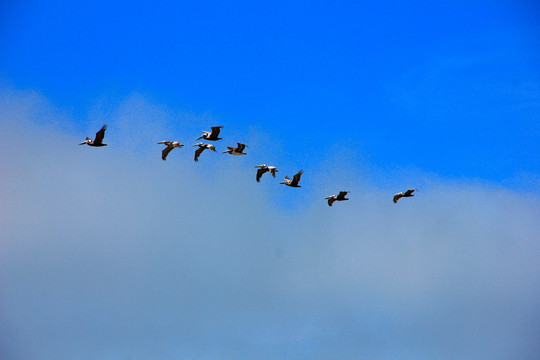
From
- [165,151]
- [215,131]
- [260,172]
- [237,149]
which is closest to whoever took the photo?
[237,149]

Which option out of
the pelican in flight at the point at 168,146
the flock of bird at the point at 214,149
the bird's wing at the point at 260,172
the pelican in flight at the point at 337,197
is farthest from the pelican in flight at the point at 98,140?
the pelican in flight at the point at 337,197

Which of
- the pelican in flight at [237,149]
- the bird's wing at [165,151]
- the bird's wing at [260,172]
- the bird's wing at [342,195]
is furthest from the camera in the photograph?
the bird's wing at [342,195]

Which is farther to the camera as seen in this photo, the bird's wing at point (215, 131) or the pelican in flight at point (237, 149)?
the pelican in flight at point (237, 149)

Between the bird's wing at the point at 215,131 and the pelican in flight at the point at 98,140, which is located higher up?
the bird's wing at the point at 215,131

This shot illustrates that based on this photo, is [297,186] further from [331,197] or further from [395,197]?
[395,197]

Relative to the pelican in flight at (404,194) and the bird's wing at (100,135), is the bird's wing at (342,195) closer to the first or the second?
the pelican in flight at (404,194)

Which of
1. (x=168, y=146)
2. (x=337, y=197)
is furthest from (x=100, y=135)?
(x=337, y=197)

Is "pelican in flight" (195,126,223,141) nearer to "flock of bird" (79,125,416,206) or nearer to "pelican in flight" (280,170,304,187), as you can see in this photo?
"flock of bird" (79,125,416,206)

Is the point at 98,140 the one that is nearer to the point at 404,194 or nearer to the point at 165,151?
the point at 165,151

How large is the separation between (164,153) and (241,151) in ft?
28.0

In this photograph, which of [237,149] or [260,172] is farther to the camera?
[260,172]

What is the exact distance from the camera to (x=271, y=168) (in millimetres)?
69062

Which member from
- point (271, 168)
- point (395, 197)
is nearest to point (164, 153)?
point (271, 168)

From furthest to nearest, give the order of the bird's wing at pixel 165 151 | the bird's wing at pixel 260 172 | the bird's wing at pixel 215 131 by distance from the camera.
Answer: the bird's wing at pixel 165 151, the bird's wing at pixel 260 172, the bird's wing at pixel 215 131
